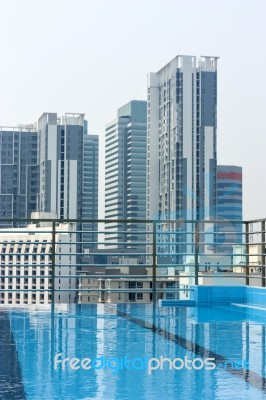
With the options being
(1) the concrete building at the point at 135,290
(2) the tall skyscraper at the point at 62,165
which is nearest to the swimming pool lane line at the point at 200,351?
(1) the concrete building at the point at 135,290

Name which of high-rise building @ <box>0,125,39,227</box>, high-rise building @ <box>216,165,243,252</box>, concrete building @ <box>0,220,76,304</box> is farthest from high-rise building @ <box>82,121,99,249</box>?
high-rise building @ <box>216,165,243,252</box>

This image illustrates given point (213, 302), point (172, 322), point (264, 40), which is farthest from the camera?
point (264, 40)

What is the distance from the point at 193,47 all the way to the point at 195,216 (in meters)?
14.0

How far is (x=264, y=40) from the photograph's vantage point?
2733 centimetres

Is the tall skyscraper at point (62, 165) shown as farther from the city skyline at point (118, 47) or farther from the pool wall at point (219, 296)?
the pool wall at point (219, 296)

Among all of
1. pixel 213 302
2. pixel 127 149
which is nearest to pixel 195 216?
pixel 127 149

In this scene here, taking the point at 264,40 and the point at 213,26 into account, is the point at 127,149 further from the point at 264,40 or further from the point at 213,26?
the point at 264,40

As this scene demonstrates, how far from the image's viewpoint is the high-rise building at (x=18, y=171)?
55969 mm

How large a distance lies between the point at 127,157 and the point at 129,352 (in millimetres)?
56823

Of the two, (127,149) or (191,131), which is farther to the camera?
(127,149)

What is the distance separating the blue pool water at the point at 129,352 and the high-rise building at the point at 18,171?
50.5m

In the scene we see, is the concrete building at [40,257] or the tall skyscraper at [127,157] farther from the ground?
the tall skyscraper at [127,157]

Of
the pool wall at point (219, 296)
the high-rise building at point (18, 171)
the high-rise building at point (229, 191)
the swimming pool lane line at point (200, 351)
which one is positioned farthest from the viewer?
the high-rise building at point (18, 171)

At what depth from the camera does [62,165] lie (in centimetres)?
5394
